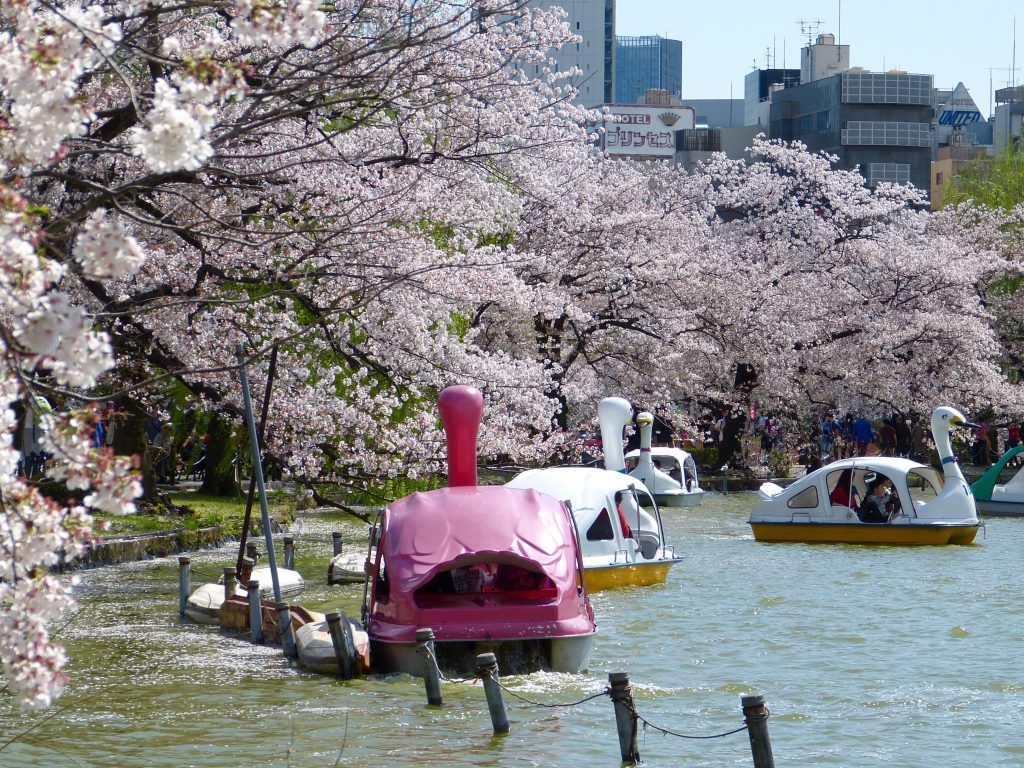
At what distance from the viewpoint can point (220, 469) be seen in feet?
105

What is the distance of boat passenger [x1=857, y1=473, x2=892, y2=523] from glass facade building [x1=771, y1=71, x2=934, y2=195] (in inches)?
2794

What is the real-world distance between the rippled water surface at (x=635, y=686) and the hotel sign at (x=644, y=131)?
243 feet

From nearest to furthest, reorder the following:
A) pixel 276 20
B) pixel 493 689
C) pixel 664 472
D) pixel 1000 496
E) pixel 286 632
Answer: pixel 276 20 < pixel 493 689 < pixel 286 632 < pixel 1000 496 < pixel 664 472

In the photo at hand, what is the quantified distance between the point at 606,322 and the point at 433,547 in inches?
1069

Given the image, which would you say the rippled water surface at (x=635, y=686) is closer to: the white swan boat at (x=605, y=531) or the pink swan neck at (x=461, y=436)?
the white swan boat at (x=605, y=531)

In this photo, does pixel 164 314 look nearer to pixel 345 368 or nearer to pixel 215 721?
pixel 345 368

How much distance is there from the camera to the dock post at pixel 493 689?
11102 millimetres

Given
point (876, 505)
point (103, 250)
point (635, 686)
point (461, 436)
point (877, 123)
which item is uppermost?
point (877, 123)

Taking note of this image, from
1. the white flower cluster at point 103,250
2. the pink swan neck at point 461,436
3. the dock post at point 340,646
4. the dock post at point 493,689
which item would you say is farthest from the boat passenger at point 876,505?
the white flower cluster at point 103,250

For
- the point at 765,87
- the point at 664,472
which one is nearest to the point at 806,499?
the point at 664,472

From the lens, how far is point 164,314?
18969 mm

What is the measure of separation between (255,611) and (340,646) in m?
2.70

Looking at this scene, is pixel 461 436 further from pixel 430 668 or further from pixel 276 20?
pixel 276 20

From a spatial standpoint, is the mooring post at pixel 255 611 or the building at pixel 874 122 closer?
the mooring post at pixel 255 611
